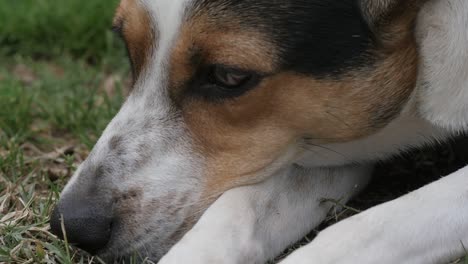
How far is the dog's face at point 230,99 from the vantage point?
3246mm

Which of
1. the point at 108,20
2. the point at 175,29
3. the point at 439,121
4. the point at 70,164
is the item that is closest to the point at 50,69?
the point at 108,20

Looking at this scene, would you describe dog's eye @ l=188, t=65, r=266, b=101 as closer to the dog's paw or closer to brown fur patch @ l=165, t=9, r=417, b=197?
brown fur patch @ l=165, t=9, r=417, b=197

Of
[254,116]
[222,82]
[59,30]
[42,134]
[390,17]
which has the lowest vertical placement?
[42,134]

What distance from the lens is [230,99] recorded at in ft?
10.9

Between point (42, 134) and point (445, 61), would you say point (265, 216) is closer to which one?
point (445, 61)

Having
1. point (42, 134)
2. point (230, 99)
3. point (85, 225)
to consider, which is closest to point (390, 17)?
point (230, 99)

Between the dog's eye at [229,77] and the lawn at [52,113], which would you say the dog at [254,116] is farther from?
the lawn at [52,113]

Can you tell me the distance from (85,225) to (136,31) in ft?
2.63

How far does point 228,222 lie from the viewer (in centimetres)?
325

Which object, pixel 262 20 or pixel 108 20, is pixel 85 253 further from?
pixel 108 20

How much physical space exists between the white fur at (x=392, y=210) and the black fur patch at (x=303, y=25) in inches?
12.5

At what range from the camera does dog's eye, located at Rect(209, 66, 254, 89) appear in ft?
10.7

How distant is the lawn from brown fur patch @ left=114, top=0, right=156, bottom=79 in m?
0.71

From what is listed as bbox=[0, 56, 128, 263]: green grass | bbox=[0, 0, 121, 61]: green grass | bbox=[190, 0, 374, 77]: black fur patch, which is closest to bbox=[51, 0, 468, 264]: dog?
bbox=[190, 0, 374, 77]: black fur patch
